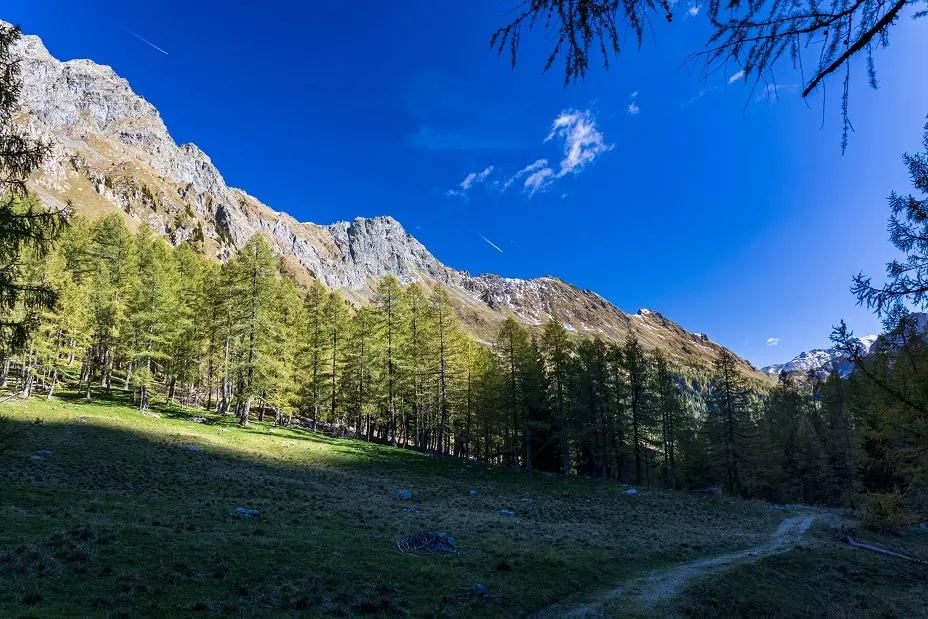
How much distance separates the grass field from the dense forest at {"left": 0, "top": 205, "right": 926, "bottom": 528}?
22.6 ft

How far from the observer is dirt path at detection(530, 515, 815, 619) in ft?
32.9

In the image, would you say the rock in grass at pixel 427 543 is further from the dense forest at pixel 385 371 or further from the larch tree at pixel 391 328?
the larch tree at pixel 391 328

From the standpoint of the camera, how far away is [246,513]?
14.5 m

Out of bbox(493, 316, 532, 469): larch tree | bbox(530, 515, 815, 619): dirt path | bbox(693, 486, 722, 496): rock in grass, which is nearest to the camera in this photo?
bbox(530, 515, 815, 619): dirt path

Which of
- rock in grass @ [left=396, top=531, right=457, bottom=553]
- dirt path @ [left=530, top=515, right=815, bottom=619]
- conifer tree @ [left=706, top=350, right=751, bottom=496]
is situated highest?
conifer tree @ [left=706, top=350, right=751, bottom=496]

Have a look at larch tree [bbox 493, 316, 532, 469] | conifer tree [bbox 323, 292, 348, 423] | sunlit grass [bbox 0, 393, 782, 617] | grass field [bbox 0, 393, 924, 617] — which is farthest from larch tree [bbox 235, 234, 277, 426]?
larch tree [bbox 493, 316, 532, 469]

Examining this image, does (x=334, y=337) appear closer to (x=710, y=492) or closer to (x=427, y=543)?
(x=427, y=543)

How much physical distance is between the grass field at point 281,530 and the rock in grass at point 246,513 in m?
0.37

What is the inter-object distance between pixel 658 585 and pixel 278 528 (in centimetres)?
1142

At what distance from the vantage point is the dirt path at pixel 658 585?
10023 millimetres

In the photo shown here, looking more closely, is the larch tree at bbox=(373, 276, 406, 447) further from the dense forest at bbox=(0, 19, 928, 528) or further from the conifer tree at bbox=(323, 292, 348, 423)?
the conifer tree at bbox=(323, 292, 348, 423)

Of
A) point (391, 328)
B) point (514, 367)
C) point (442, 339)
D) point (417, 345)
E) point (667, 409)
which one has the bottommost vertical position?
point (667, 409)

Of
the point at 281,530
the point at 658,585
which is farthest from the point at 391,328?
the point at 658,585

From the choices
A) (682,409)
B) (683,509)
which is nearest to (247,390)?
(683,509)
